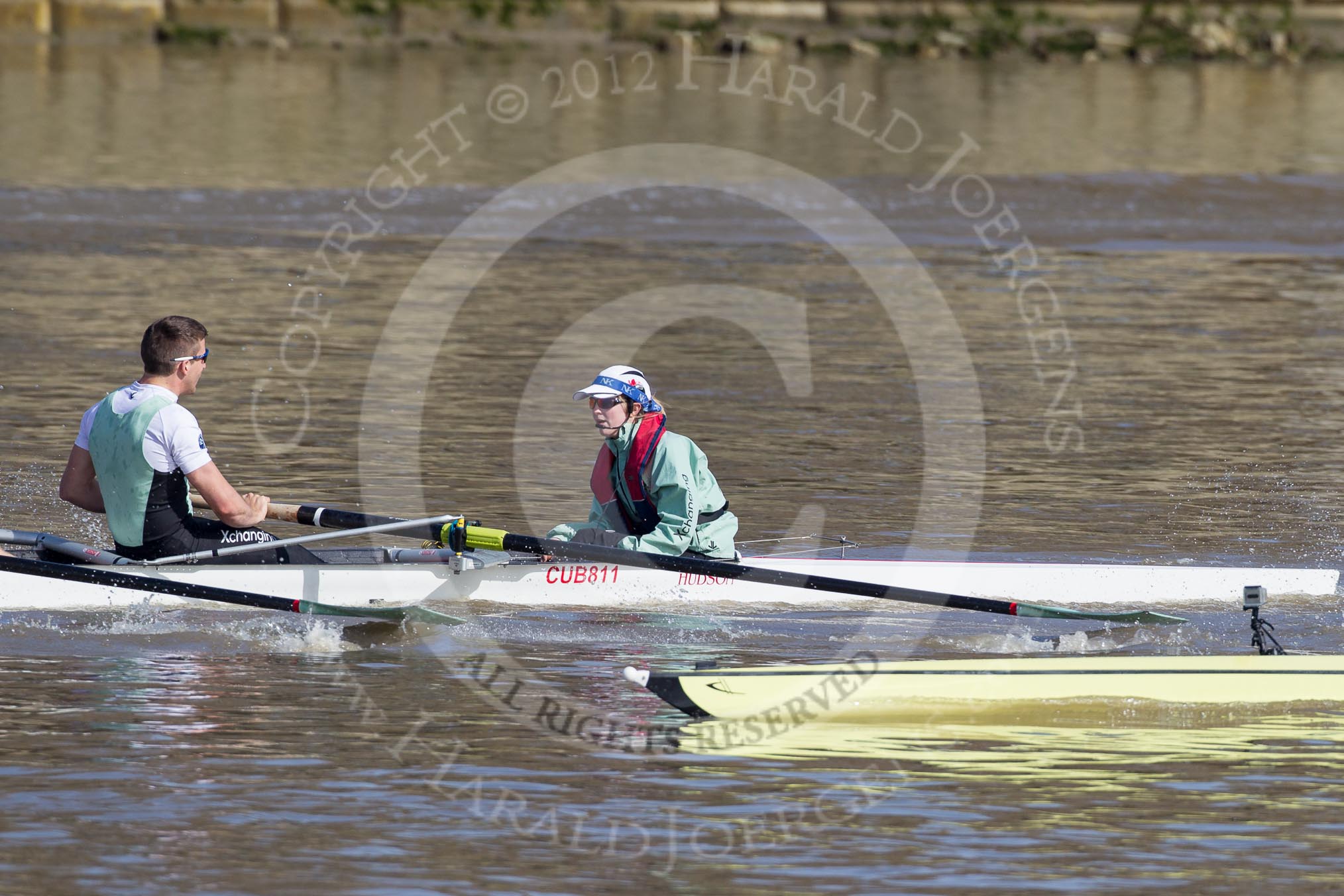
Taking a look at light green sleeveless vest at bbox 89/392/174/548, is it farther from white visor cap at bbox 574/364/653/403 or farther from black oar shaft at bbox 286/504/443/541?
white visor cap at bbox 574/364/653/403

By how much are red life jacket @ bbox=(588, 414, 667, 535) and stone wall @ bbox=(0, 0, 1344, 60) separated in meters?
48.3

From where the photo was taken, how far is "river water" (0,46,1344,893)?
7.59m

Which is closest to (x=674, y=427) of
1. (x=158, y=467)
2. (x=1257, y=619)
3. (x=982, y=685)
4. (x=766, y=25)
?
(x=158, y=467)

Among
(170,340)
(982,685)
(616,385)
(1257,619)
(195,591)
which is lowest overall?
(982,685)

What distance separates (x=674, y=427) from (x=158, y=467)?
6.76 m

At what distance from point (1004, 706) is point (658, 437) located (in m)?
2.54

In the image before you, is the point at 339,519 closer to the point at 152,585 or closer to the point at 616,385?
the point at 152,585

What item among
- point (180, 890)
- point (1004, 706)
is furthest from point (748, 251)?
point (180, 890)

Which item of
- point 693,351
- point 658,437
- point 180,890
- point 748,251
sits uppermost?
point 748,251

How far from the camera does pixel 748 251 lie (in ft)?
84.2

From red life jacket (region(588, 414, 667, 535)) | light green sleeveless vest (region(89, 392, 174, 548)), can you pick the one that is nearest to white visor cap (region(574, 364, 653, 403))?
red life jacket (region(588, 414, 667, 535))

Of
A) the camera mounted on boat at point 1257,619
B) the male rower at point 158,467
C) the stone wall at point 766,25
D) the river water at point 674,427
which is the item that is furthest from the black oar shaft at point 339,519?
the stone wall at point 766,25

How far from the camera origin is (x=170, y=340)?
981cm

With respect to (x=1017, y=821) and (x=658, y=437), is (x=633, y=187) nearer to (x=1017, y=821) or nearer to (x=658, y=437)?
(x=658, y=437)
